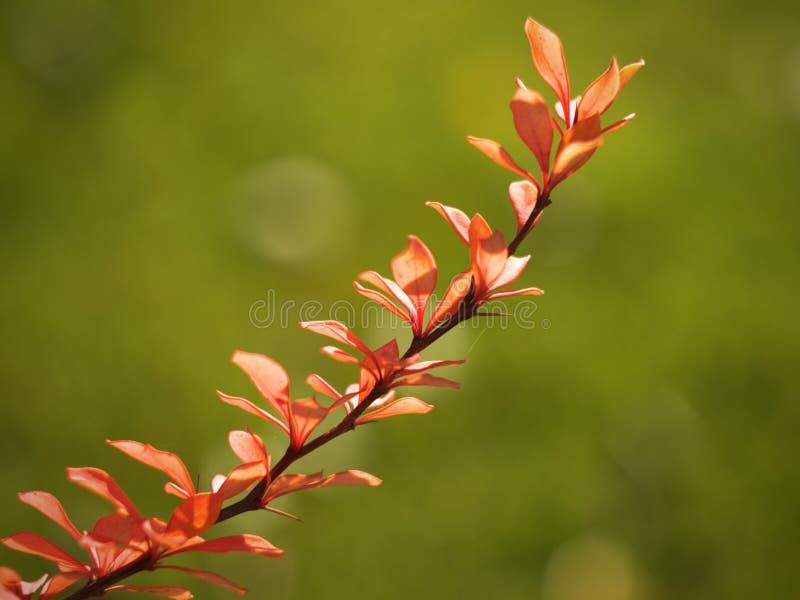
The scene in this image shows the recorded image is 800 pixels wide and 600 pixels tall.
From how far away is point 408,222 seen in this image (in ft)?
4.22

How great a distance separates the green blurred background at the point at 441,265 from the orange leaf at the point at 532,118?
879 millimetres

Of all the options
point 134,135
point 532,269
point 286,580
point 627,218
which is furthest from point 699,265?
point 134,135

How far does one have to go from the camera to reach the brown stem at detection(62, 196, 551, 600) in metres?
0.26

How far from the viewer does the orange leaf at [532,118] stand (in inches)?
11.1

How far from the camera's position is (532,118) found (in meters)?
0.28

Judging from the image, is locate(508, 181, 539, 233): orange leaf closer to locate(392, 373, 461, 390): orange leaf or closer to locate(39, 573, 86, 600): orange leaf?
locate(392, 373, 461, 390): orange leaf

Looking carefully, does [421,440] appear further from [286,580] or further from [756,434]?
→ [756,434]

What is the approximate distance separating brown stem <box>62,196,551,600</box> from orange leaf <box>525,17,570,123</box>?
0.05 meters

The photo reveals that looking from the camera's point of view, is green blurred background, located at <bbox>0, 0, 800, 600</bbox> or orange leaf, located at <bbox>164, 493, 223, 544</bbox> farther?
green blurred background, located at <bbox>0, 0, 800, 600</bbox>

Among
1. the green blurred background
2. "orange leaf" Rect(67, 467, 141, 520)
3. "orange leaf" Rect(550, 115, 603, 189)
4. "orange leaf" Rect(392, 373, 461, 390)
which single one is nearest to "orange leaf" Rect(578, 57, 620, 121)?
"orange leaf" Rect(550, 115, 603, 189)

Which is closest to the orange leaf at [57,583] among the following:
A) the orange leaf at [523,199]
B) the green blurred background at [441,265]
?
the orange leaf at [523,199]

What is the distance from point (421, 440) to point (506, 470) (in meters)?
0.13

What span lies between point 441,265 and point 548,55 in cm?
94

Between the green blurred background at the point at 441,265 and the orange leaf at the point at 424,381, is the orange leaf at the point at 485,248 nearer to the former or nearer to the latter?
the orange leaf at the point at 424,381
